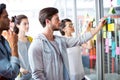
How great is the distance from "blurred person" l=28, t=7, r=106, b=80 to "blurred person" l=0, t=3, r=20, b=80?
329mm

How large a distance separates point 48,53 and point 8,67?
0.58 meters

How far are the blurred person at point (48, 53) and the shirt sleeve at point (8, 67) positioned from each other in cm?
41

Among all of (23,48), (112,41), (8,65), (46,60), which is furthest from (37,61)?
(112,41)

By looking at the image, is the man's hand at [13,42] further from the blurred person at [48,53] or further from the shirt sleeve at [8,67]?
the blurred person at [48,53]

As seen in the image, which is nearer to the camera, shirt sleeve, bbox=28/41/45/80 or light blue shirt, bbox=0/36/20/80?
light blue shirt, bbox=0/36/20/80

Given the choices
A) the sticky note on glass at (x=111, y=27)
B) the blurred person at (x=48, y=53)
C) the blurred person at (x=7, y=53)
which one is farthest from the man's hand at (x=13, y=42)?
the sticky note on glass at (x=111, y=27)

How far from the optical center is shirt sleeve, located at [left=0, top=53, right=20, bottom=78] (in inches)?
72.6

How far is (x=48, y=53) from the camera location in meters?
2.36

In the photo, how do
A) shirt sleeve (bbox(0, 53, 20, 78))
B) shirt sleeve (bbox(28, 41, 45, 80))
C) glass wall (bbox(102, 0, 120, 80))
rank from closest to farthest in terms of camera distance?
shirt sleeve (bbox(0, 53, 20, 78)) < shirt sleeve (bbox(28, 41, 45, 80)) < glass wall (bbox(102, 0, 120, 80))

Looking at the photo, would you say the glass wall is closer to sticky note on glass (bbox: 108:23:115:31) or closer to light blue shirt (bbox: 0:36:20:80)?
sticky note on glass (bbox: 108:23:115:31)

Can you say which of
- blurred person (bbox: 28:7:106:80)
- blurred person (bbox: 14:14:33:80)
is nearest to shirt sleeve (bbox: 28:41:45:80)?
blurred person (bbox: 28:7:106:80)

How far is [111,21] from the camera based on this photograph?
2662 mm

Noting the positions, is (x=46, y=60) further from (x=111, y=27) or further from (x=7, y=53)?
(x=111, y=27)

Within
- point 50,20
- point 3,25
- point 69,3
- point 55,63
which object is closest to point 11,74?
point 3,25
